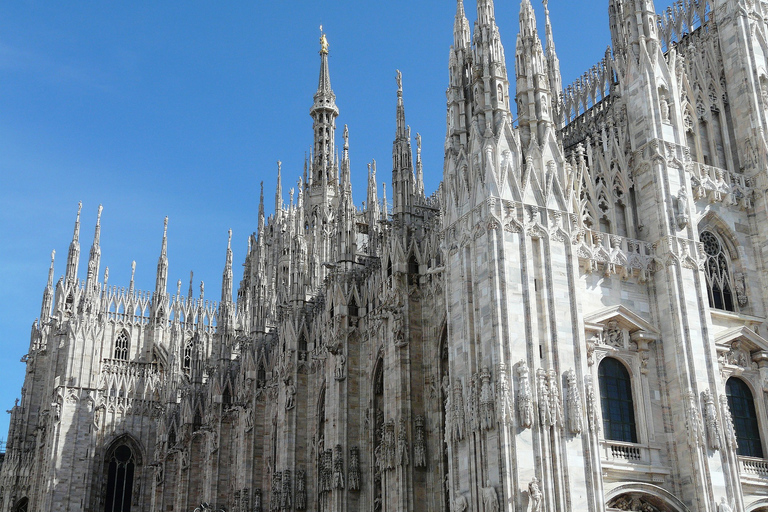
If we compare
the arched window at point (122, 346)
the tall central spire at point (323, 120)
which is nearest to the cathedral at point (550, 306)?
the tall central spire at point (323, 120)

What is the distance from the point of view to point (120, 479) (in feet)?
221

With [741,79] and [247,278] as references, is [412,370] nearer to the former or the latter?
[741,79]

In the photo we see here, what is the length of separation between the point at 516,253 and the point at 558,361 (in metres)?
3.35

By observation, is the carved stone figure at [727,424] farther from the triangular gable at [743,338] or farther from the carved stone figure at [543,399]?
the carved stone figure at [543,399]

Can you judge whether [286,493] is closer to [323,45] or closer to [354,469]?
[354,469]

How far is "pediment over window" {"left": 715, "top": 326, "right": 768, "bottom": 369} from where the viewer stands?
30.3 meters

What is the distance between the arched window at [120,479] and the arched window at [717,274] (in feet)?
160

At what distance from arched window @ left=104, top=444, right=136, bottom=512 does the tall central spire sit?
84.6 feet

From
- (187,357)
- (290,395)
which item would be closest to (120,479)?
(187,357)

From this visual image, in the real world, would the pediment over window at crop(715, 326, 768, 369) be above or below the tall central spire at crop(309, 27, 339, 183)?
below

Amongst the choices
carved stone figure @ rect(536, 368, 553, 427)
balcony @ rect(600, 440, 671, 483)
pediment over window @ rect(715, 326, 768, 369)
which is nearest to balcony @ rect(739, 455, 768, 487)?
balcony @ rect(600, 440, 671, 483)

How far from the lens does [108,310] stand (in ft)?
250

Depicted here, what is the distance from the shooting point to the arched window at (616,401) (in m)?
28.0

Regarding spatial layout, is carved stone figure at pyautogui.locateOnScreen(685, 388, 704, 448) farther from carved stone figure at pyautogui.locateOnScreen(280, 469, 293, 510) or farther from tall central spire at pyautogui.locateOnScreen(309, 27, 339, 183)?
tall central spire at pyautogui.locateOnScreen(309, 27, 339, 183)
